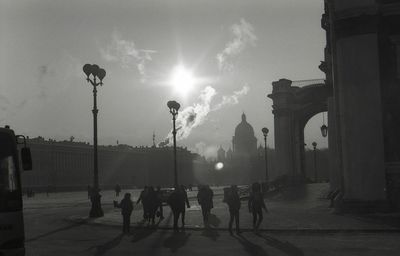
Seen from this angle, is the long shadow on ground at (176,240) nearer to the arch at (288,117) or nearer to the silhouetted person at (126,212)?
the silhouetted person at (126,212)

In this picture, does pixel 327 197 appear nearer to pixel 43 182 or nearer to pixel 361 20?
pixel 361 20

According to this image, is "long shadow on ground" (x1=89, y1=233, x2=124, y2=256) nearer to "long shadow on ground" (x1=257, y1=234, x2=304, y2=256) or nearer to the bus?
the bus

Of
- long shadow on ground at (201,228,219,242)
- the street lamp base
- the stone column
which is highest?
the stone column

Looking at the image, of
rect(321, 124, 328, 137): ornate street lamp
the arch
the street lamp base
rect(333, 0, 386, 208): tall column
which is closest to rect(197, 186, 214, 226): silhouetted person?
rect(333, 0, 386, 208): tall column

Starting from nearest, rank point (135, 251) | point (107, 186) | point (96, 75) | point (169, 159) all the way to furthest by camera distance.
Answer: point (135, 251) < point (96, 75) < point (107, 186) < point (169, 159)

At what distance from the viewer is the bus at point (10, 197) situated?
410 inches

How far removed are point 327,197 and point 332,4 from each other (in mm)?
A: 13930

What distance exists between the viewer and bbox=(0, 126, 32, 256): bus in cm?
1041

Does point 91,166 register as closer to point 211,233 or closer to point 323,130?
point 323,130

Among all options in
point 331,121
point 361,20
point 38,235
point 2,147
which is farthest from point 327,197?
point 2,147

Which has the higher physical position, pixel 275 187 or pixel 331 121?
pixel 331 121

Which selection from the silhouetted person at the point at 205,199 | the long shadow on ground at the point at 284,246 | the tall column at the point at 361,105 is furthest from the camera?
the tall column at the point at 361,105

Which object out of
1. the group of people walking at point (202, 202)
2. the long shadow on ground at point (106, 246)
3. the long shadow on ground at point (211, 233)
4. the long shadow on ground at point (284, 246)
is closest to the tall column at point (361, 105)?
the group of people walking at point (202, 202)

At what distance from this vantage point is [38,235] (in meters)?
20.3
